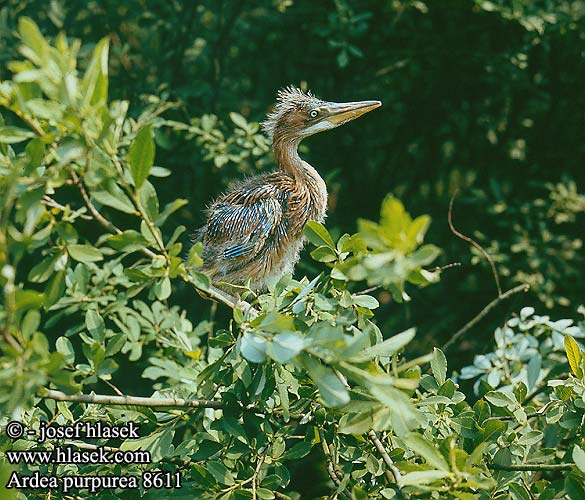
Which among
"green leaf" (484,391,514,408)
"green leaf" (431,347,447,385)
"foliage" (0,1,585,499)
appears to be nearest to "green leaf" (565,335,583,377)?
"foliage" (0,1,585,499)

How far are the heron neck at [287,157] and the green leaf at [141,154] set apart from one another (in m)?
1.36

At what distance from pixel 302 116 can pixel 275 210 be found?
0.39 m

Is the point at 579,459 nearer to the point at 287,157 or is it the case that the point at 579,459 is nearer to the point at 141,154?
the point at 141,154

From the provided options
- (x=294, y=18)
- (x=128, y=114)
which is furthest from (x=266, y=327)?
(x=294, y=18)

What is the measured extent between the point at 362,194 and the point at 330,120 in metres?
1.64

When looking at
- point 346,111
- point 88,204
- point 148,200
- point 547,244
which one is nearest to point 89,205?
point 88,204

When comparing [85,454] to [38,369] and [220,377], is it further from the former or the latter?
[38,369]

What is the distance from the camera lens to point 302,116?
2617 millimetres

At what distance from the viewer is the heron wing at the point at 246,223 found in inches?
96.3

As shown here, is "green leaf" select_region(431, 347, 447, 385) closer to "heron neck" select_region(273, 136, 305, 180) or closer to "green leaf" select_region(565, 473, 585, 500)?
"green leaf" select_region(565, 473, 585, 500)

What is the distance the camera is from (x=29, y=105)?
3.77ft

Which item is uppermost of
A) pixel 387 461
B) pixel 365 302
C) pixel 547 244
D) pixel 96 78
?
pixel 96 78

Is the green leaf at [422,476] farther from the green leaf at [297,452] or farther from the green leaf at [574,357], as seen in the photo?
the green leaf at [574,357]

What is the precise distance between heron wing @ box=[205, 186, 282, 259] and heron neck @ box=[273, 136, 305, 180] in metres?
0.15
